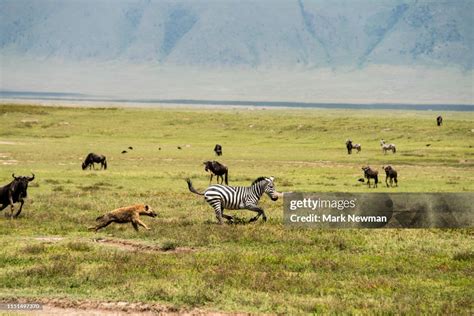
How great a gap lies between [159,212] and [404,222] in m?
7.86

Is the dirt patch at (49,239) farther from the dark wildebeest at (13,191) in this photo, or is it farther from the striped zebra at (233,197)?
the striped zebra at (233,197)

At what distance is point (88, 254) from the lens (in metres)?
19.1

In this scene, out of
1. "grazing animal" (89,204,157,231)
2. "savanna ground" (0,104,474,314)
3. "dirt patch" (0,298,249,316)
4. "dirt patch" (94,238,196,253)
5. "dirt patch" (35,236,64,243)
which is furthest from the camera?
"grazing animal" (89,204,157,231)

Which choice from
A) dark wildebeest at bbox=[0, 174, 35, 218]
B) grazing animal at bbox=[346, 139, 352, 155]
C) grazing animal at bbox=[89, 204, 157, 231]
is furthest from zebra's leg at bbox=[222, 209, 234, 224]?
grazing animal at bbox=[346, 139, 352, 155]

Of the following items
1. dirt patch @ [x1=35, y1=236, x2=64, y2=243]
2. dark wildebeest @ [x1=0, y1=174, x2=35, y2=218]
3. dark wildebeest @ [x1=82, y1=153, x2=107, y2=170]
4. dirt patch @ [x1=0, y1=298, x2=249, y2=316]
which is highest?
dark wildebeest @ [x1=0, y1=174, x2=35, y2=218]

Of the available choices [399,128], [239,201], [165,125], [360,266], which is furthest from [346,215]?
[165,125]

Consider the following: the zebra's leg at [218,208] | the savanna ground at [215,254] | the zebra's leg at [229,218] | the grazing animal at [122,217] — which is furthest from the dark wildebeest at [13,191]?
the zebra's leg at [229,218]

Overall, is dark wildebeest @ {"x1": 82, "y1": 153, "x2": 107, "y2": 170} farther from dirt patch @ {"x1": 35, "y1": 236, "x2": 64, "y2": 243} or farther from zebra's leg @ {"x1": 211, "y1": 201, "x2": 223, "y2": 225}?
dirt patch @ {"x1": 35, "y1": 236, "x2": 64, "y2": 243}

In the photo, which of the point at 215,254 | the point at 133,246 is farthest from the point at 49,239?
the point at 215,254

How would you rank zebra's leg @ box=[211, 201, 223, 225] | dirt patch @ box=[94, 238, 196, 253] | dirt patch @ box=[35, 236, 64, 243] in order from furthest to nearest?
zebra's leg @ box=[211, 201, 223, 225] < dirt patch @ box=[35, 236, 64, 243] < dirt patch @ box=[94, 238, 196, 253]

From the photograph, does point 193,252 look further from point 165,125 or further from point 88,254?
point 165,125

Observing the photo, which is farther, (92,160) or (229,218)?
(92,160)

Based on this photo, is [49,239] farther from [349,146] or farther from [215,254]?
[349,146]

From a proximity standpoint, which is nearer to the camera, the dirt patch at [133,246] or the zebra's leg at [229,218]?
the dirt patch at [133,246]
